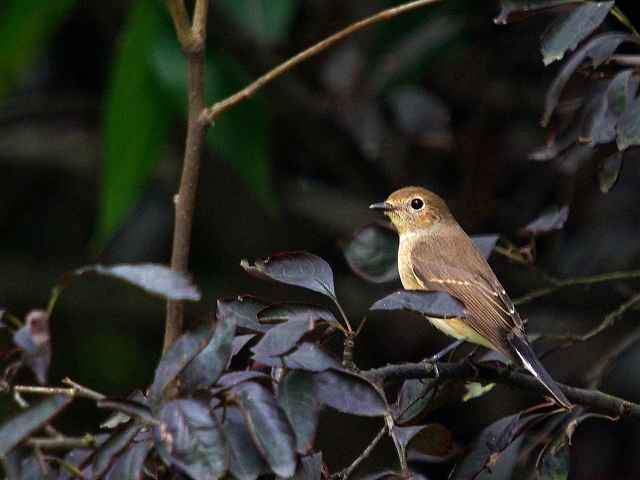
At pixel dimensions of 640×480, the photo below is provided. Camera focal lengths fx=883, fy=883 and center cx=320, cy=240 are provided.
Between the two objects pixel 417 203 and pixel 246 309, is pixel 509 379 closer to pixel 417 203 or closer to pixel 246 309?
pixel 246 309

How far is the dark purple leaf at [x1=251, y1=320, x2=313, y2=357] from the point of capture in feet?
4.75

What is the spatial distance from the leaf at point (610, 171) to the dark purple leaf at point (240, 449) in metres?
1.25

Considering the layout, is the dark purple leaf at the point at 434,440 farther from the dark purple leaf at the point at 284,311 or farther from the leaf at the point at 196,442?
the leaf at the point at 196,442

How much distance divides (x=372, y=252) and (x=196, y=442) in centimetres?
129

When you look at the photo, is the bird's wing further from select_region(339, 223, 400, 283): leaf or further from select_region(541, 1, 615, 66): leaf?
select_region(541, 1, 615, 66): leaf

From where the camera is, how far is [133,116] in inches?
145

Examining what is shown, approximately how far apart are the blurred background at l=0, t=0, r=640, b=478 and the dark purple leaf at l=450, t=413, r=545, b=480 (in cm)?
108

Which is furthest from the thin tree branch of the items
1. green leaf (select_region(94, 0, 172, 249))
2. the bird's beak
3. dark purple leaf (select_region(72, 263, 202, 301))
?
green leaf (select_region(94, 0, 172, 249))

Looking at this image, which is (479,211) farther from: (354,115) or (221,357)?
(221,357)

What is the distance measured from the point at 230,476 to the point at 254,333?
0.35 m

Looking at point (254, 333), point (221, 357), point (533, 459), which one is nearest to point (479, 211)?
point (533, 459)

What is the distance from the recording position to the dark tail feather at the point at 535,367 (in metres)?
2.04

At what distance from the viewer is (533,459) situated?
262 centimetres

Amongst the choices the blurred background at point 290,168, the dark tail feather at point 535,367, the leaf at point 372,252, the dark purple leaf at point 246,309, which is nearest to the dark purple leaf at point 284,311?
the dark purple leaf at point 246,309
